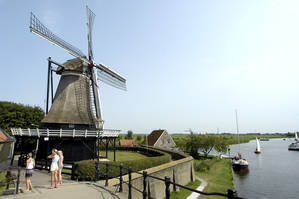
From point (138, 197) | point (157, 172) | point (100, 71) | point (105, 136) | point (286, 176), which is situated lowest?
point (286, 176)

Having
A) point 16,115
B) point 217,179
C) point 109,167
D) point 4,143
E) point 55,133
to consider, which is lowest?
point 217,179

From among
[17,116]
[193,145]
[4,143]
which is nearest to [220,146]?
[193,145]

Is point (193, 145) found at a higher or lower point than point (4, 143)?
lower

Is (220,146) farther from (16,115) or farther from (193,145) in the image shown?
(16,115)

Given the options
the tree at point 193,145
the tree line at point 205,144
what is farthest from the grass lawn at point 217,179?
the tree at point 193,145

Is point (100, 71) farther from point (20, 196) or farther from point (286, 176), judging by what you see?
point (286, 176)

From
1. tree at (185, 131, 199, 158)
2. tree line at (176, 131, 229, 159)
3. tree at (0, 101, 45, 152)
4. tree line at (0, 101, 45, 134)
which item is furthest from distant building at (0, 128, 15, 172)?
tree line at (176, 131, 229, 159)

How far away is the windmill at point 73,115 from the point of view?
57.0ft

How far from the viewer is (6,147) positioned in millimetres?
25125

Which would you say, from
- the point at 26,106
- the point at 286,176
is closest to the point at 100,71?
the point at 26,106

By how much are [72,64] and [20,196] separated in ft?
58.0

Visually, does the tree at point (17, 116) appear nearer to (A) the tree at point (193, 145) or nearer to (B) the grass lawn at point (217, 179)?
(B) the grass lawn at point (217, 179)

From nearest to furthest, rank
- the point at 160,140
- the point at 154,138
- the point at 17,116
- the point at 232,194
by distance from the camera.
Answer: the point at 232,194
the point at 17,116
the point at 160,140
the point at 154,138

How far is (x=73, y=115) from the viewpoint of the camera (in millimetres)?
19297
